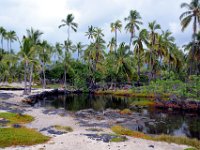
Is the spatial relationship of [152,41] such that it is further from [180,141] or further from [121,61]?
[180,141]

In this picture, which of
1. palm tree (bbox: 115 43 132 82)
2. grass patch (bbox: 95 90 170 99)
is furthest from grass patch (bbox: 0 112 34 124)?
palm tree (bbox: 115 43 132 82)

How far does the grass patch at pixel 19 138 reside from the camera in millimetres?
26703

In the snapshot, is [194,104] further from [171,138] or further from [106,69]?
[106,69]

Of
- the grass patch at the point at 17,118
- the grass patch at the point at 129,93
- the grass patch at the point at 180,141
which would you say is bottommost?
the grass patch at the point at 180,141

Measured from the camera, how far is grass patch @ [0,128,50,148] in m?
26.7

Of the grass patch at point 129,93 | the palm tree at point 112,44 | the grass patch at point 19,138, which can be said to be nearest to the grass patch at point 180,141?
the grass patch at point 19,138

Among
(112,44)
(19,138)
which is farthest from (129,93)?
(19,138)

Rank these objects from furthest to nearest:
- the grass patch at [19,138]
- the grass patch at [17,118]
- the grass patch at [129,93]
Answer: the grass patch at [129,93]
the grass patch at [17,118]
the grass patch at [19,138]

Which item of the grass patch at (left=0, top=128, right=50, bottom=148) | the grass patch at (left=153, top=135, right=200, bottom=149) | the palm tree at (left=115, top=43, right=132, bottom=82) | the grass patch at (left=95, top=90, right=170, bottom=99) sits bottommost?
the grass patch at (left=153, top=135, right=200, bottom=149)

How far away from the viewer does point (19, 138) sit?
27453mm

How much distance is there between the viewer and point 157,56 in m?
99.9

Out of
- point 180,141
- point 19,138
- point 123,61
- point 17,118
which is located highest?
point 123,61

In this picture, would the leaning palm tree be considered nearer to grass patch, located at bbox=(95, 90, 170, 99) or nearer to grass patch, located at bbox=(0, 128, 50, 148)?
grass patch, located at bbox=(95, 90, 170, 99)

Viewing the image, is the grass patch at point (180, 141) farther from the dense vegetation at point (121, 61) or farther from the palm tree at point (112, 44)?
the palm tree at point (112, 44)
